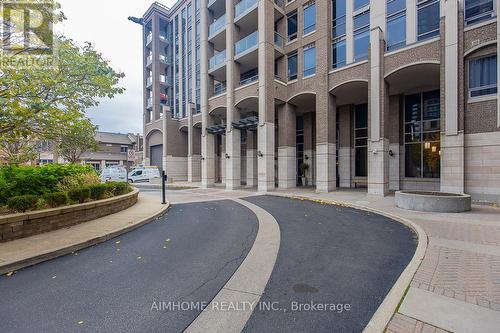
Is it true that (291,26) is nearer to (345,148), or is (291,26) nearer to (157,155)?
Answer: (345,148)

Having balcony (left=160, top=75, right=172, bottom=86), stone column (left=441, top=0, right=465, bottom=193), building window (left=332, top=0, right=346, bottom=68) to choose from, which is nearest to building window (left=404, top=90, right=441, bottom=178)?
stone column (left=441, top=0, right=465, bottom=193)

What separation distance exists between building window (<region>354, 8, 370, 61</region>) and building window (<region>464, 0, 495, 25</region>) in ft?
18.6

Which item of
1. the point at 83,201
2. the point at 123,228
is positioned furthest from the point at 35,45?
the point at 123,228

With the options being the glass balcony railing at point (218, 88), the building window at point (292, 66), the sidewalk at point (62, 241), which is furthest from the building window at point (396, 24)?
the sidewalk at point (62, 241)

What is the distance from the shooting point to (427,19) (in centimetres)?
1574

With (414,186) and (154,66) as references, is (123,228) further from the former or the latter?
(154,66)

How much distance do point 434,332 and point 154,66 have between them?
44.2m

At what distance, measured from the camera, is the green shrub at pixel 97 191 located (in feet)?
30.7

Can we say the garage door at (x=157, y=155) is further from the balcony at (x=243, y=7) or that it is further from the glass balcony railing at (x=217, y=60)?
the balcony at (x=243, y=7)

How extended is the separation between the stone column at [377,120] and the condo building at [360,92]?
67mm

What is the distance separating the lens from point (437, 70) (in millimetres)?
15312

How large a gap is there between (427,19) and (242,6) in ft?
50.8

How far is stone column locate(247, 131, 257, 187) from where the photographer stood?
25703mm

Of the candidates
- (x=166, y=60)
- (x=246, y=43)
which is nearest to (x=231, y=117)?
(x=246, y=43)
